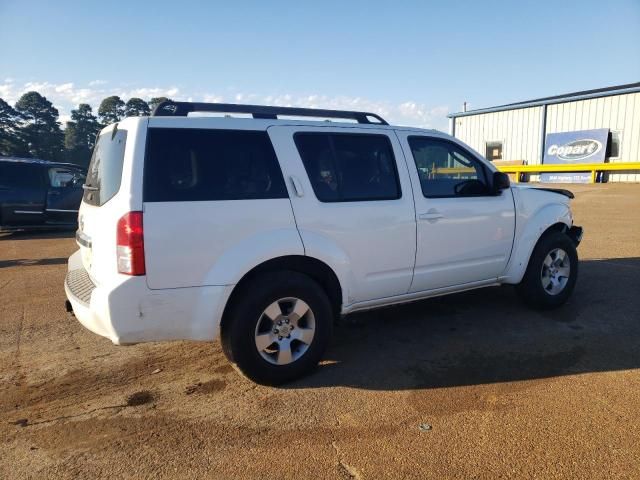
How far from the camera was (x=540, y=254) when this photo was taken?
4859 millimetres

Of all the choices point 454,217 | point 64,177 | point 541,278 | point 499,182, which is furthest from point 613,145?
point 64,177

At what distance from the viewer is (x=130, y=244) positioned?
2.87 metres

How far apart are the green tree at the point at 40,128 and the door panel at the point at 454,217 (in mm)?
45104

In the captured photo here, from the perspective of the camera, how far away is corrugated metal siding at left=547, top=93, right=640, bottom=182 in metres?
22.6

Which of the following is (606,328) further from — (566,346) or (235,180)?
(235,180)

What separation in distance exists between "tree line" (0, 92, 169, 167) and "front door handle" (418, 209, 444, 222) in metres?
41.3

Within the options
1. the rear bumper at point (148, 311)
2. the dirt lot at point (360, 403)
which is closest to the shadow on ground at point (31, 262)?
the dirt lot at point (360, 403)

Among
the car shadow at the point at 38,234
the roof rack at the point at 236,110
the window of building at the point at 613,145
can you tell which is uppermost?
the window of building at the point at 613,145

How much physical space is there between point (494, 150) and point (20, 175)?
27.2m

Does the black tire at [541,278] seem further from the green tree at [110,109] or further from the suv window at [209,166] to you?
the green tree at [110,109]

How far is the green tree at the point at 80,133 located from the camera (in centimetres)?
4344

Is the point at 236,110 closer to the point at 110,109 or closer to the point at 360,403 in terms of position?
the point at 360,403

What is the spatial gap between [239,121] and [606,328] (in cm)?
396

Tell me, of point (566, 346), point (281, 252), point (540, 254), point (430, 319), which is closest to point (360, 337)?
point (430, 319)
